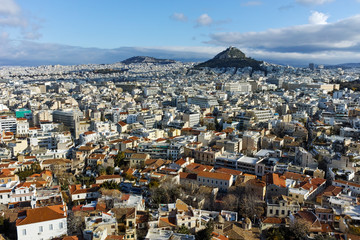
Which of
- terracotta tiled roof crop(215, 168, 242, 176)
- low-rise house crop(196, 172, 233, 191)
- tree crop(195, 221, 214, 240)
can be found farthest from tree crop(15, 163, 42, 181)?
tree crop(195, 221, 214, 240)

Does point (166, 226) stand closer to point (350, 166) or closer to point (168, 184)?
point (168, 184)

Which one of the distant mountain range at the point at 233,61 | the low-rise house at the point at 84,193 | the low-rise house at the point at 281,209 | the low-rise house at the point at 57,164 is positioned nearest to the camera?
the low-rise house at the point at 281,209

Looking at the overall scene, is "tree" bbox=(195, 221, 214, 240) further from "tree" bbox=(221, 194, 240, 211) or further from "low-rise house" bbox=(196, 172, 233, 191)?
"low-rise house" bbox=(196, 172, 233, 191)

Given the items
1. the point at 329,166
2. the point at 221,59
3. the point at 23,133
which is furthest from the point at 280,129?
the point at 221,59

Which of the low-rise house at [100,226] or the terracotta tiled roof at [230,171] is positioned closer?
the low-rise house at [100,226]

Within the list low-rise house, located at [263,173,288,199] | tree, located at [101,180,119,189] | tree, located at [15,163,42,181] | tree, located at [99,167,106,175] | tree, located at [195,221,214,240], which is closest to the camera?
tree, located at [195,221,214,240]

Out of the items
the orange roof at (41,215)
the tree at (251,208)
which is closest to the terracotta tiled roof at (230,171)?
the tree at (251,208)

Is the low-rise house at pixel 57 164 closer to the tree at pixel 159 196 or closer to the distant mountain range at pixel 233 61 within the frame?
the tree at pixel 159 196

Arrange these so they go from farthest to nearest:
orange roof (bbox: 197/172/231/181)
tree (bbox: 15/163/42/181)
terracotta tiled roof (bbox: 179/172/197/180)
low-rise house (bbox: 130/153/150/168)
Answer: low-rise house (bbox: 130/153/150/168)
tree (bbox: 15/163/42/181)
terracotta tiled roof (bbox: 179/172/197/180)
orange roof (bbox: 197/172/231/181)

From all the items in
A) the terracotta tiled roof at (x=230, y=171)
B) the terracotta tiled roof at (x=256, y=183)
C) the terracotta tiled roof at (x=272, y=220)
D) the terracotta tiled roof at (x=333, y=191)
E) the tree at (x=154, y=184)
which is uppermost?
the terracotta tiled roof at (x=256, y=183)

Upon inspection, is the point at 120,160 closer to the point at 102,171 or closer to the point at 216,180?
the point at 102,171
